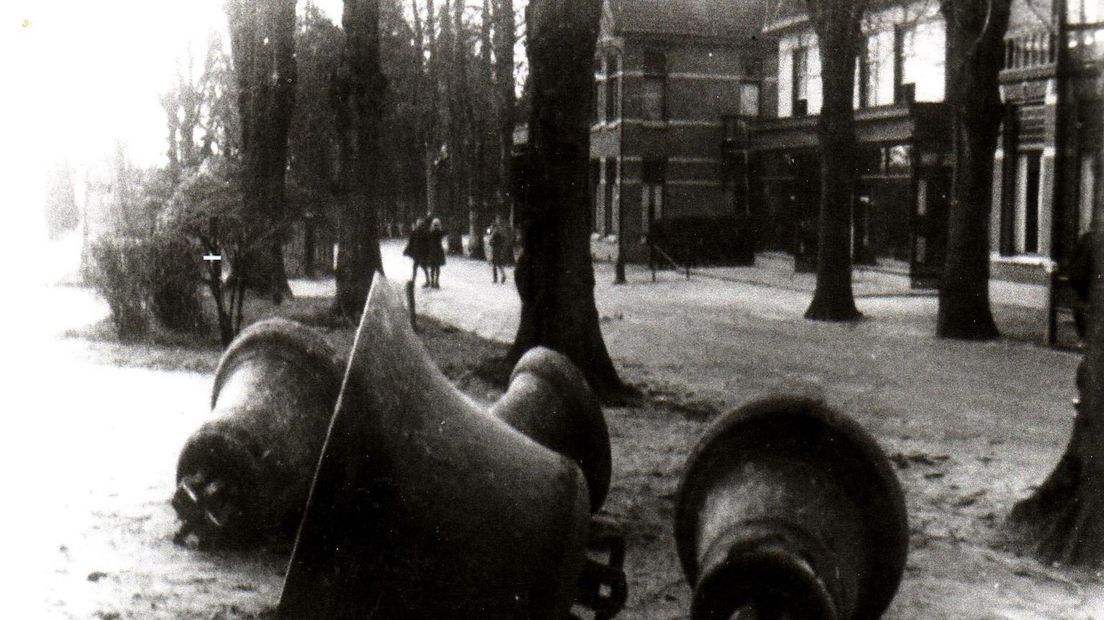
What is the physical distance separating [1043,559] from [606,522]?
273 centimetres

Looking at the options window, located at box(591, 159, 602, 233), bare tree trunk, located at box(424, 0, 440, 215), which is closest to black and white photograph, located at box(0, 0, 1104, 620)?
window, located at box(591, 159, 602, 233)

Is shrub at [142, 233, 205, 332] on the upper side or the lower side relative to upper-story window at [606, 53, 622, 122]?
lower

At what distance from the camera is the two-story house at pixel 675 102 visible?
146 ft

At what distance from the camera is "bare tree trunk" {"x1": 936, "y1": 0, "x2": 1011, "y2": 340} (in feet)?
60.1

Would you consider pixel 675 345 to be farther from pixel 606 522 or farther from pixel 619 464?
Result: pixel 606 522

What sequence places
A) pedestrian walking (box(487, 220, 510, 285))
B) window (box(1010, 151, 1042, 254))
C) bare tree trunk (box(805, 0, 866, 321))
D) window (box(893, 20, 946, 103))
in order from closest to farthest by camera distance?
bare tree trunk (box(805, 0, 866, 321)) < window (box(1010, 151, 1042, 254)) < window (box(893, 20, 946, 103)) < pedestrian walking (box(487, 220, 510, 285))

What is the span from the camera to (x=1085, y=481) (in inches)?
280

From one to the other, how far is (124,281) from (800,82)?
27.2 m

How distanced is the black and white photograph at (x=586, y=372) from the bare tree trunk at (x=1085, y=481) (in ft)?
0.08

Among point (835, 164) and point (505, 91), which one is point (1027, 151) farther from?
point (505, 91)

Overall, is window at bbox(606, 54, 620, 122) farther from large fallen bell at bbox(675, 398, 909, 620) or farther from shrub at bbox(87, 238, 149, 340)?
large fallen bell at bbox(675, 398, 909, 620)

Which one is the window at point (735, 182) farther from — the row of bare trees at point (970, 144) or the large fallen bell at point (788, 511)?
the large fallen bell at point (788, 511)

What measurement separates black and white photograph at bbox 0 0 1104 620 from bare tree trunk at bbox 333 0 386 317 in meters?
0.06

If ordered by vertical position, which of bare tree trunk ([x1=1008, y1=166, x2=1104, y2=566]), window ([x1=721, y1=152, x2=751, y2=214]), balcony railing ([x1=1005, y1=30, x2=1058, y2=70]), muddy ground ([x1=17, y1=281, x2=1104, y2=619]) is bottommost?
muddy ground ([x1=17, y1=281, x2=1104, y2=619])
